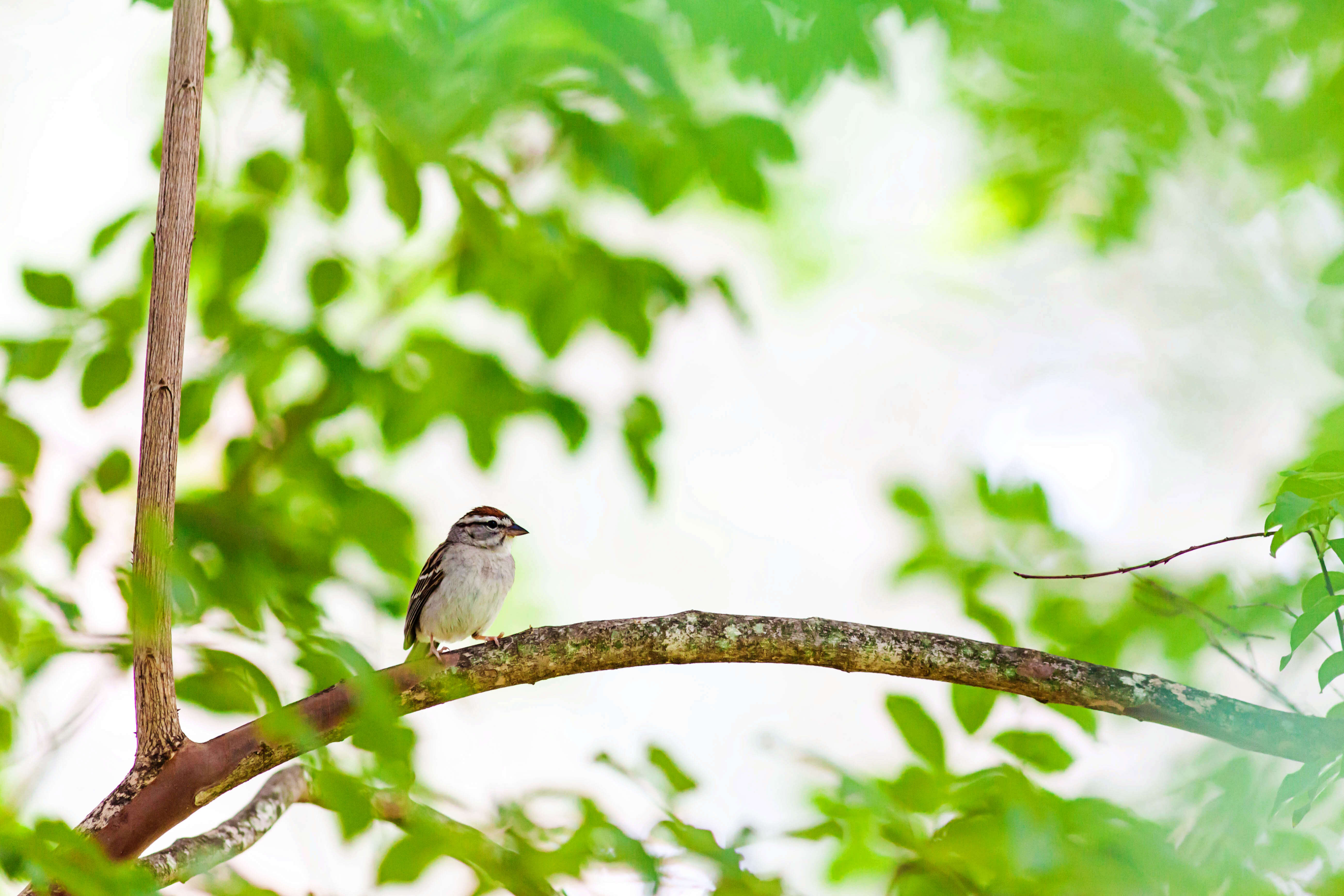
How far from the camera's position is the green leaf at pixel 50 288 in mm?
3287

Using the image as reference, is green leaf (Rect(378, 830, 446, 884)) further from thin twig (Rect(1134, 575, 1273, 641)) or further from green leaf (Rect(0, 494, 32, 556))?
thin twig (Rect(1134, 575, 1273, 641))

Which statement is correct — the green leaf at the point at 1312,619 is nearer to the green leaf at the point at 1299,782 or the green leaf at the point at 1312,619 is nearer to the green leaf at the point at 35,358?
the green leaf at the point at 1299,782

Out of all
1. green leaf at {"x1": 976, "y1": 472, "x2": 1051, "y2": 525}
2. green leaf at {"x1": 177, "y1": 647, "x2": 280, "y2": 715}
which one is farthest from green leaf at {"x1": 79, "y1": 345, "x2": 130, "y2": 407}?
green leaf at {"x1": 976, "y1": 472, "x2": 1051, "y2": 525}

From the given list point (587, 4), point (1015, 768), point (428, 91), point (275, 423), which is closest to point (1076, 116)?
point (587, 4)

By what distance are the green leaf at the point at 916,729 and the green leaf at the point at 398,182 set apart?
79.0 inches

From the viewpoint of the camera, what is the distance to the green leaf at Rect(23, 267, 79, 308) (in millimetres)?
3287

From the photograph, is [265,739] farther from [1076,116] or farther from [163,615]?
[1076,116]

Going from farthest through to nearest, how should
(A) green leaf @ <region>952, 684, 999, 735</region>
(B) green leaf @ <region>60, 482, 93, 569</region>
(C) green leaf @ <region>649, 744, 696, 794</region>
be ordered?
(B) green leaf @ <region>60, 482, 93, 569</region>, (A) green leaf @ <region>952, 684, 999, 735</region>, (C) green leaf @ <region>649, 744, 696, 794</region>

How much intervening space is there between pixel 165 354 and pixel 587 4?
5.65 ft

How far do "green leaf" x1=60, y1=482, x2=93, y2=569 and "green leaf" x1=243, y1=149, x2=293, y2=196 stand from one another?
1.18m

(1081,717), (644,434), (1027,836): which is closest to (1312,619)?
(1027,836)

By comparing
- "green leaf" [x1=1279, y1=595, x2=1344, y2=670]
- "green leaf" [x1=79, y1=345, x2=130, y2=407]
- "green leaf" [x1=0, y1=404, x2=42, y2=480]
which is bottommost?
"green leaf" [x1=1279, y1=595, x2=1344, y2=670]

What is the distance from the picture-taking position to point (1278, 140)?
4691 millimetres

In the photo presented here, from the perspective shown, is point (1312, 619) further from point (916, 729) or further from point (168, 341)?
point (168, 341)
